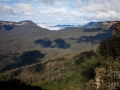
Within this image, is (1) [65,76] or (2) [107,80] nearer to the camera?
(2) [107,80]

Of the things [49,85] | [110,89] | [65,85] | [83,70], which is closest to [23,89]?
[49,85]

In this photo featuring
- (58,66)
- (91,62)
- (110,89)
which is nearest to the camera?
(110,89)

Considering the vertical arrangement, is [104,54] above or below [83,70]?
above

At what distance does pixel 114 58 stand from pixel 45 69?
3610 inches

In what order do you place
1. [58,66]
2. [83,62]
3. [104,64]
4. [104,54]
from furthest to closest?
[58,66]
[83,62]
[104,54]
[104,64]

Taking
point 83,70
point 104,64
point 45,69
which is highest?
point 104,64

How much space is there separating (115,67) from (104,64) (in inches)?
465

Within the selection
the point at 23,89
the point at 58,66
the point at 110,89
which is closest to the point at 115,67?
the point at 110,89

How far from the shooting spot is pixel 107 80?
99500mm

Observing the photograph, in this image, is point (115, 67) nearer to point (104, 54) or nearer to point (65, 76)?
point (104, 54)

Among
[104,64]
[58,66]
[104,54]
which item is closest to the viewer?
[104,64]

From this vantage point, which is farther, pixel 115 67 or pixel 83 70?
pixel 83 70

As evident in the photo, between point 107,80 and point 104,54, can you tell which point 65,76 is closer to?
point 104,54

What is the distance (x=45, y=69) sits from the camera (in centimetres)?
19375
